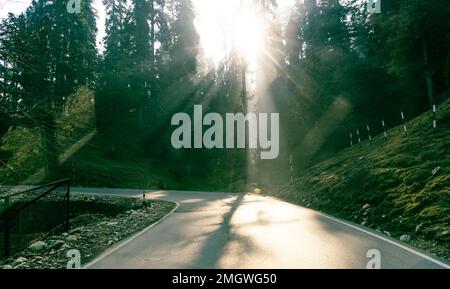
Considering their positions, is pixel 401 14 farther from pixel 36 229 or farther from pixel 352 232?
pixel 36 229

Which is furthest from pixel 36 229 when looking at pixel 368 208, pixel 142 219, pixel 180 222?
pixel 368 208

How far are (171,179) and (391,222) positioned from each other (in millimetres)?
33751

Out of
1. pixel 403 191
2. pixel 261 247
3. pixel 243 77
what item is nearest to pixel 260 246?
pixel 261 247

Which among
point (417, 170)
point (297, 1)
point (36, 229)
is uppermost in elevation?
point (297, 1)

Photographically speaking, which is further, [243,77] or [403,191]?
[243,77]

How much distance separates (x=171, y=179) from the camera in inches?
1720

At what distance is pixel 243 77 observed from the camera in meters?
27.3

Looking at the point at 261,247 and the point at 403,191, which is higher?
the point at 403,191

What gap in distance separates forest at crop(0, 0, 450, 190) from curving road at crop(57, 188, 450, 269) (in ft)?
54.2

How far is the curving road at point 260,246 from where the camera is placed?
24.1ft

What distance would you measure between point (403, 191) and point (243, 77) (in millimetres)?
15769

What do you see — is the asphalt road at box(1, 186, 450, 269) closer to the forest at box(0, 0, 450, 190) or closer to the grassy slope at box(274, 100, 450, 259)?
the grassy slope at box(274, 100, 450, 259)

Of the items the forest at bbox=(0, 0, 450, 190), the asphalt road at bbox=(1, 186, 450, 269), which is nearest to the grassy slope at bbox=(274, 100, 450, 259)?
the asphalt road at bbox=(1, 186, 450, 269)

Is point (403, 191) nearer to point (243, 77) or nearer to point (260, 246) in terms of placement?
point (260, 246)
